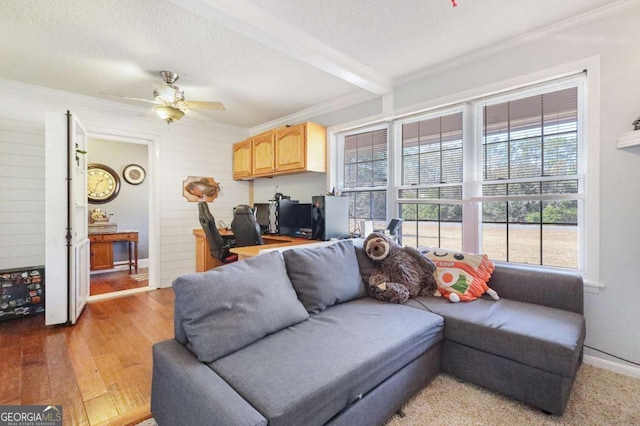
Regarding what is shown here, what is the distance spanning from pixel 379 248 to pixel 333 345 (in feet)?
3.76

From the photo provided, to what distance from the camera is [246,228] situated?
340 cm

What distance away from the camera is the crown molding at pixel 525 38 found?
2.07 m

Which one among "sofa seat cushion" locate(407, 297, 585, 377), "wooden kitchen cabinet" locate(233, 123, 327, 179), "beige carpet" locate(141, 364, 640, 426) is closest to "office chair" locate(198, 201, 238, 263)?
"wooden kitchen cabinet" locate(233, 123, 327, 179)

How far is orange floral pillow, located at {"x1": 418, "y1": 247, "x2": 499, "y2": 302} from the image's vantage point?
2312 mm

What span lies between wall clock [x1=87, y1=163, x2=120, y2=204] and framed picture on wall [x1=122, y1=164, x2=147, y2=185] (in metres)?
0.17

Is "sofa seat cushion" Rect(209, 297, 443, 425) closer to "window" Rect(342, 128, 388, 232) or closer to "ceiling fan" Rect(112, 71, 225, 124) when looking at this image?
"window" Rect(342, 128, 388, 232)

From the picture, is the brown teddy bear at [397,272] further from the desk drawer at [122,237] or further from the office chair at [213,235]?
the desk drawer at [122,237]

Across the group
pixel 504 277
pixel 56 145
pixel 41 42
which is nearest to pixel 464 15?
pixel 504 277

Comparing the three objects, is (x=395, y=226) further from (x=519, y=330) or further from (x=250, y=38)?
(x=250, y=38)

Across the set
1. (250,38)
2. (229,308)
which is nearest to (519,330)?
(229,308)

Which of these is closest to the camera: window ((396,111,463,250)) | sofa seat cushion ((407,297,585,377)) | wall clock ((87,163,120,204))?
sofa seat cushion ((407,297,585,377))

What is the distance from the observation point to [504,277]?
7.82 feet

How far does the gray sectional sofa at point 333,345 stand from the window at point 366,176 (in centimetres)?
151

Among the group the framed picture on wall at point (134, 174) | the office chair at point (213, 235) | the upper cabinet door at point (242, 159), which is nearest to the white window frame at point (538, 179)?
the office chair at point (213, 235)
